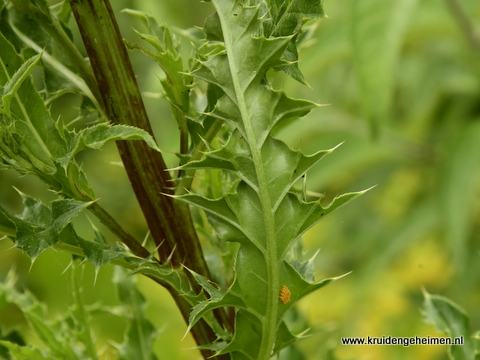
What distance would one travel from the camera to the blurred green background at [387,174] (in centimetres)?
146

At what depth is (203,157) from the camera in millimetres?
675

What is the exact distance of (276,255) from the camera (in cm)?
70

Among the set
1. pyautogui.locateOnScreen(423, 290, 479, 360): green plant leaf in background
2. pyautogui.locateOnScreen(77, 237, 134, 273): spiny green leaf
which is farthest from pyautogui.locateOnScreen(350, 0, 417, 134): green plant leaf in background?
pyautogui.locateOnScreen(77, 237, 134, 273): spiny green leaf

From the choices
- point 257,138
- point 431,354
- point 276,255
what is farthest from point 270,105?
point 431,354

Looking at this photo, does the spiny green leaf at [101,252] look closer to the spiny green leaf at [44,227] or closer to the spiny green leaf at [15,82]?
the spiny green leaf at [44,227]

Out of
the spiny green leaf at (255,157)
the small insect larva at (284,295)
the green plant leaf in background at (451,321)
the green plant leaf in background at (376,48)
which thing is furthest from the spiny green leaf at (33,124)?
the green plant leaf in background at (376,48)

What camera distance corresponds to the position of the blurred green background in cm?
146

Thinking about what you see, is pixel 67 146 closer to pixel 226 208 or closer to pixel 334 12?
pixel 226 208

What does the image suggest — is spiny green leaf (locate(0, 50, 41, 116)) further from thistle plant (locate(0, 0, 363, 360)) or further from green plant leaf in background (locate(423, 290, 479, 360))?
green plant leaf in background (locate(423, 290, 479, 360))

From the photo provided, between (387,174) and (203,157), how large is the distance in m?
1.59

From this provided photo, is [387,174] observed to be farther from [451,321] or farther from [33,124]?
[33,124]

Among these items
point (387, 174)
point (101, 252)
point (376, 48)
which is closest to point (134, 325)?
point (101, 252)

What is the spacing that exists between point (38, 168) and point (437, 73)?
1.76 metres

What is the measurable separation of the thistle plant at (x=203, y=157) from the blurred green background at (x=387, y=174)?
0.62 meters
